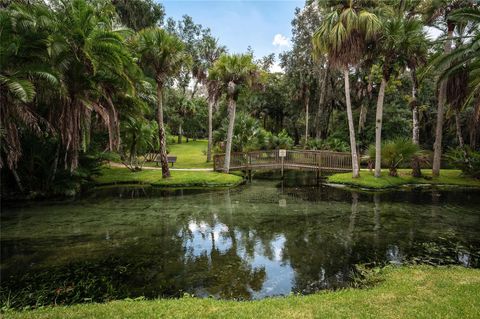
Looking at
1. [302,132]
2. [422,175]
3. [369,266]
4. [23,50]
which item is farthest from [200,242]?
[302,132]

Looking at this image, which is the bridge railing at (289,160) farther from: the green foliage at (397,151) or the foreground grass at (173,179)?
the green foliage at (397,151)

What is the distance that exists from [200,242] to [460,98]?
17912 millimetres

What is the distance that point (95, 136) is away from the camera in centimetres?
2152

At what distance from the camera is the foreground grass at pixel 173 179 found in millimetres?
19812

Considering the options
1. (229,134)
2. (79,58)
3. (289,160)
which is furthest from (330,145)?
(79,58)

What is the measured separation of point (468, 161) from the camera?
19.6 metres

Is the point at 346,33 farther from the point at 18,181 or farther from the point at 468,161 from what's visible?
the point at 18,181

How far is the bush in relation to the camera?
1936 cm

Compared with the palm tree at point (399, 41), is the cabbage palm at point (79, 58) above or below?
below

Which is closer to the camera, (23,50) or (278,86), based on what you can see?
(23,50)

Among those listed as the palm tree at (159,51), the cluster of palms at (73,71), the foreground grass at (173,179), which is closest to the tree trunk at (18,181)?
the cluster of palms at (73,71)

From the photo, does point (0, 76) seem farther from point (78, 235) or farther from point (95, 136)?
point (95, 136)

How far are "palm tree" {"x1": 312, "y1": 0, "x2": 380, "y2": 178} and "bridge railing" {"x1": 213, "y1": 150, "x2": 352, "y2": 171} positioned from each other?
646 centimetres

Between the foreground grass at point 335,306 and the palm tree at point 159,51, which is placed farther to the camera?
the palm tree at point 159,51
